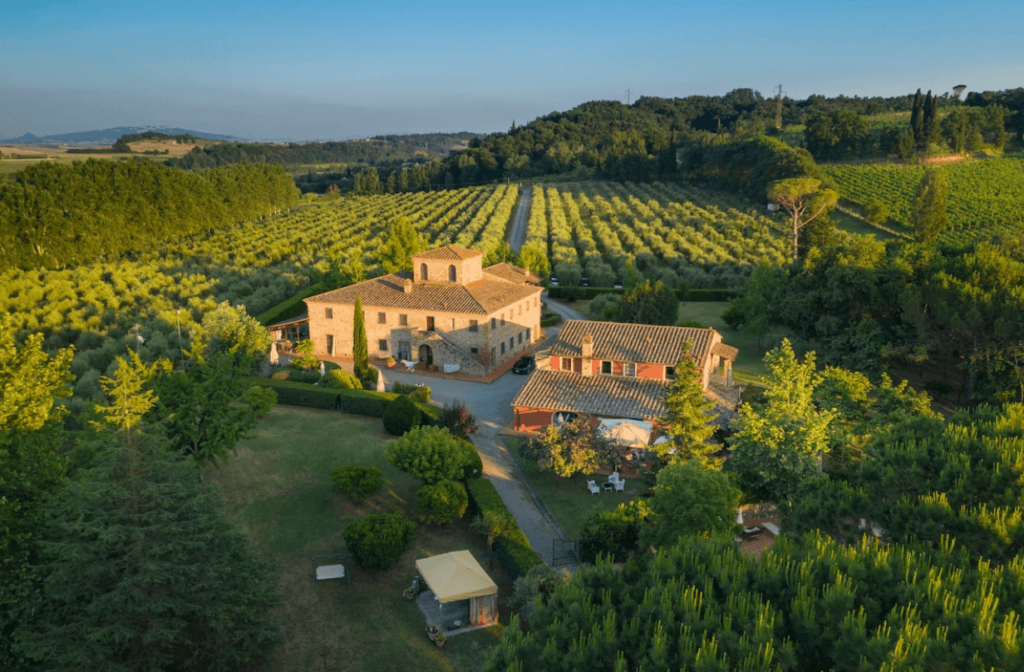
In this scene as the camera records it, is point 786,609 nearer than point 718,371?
Yes

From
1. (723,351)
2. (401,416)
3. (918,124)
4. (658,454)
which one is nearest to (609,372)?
(723,351)

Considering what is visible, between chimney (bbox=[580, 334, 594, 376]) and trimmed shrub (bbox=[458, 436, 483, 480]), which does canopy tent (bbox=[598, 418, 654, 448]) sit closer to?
chimney (bbox=[580, 334, 594, 376])

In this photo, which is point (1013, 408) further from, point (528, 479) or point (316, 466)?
point (316, 466)

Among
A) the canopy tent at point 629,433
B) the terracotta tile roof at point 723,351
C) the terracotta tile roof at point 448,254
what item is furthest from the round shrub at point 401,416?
the terracotta tile roof at point 723,351

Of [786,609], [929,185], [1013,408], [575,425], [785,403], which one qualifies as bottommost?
[575,425]

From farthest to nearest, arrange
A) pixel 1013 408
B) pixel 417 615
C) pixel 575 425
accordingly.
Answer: pixel 575 425, pixel 417 615, pixel 1013 408

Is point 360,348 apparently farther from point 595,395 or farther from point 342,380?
point 595,395

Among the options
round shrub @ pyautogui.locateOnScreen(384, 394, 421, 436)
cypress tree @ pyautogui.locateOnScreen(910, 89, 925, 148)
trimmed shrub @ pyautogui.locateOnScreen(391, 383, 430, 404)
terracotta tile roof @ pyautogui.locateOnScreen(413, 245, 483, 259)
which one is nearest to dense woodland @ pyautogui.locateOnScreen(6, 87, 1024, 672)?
round shrub @ pyautogui.locateOnScreen(384, 394, 421, 436)

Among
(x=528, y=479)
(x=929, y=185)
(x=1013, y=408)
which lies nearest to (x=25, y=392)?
(x=528, y=479)
